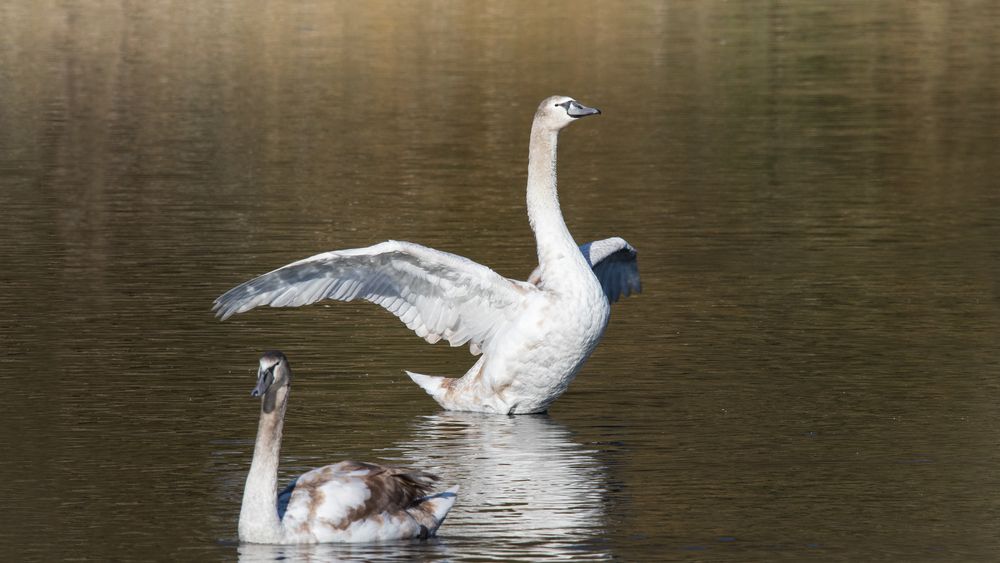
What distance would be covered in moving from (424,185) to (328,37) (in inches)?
1104

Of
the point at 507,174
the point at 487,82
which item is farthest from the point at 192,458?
the point at 487,82

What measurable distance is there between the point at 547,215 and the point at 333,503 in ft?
14.5

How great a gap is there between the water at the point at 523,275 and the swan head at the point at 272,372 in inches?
36.6

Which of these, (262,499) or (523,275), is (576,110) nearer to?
(262,499)

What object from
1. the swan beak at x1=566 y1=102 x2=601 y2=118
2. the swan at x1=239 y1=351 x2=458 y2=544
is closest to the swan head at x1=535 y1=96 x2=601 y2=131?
the swan beak at x1=566 y1=102 x2=601 y2=118

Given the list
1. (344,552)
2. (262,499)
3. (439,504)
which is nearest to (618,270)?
(439,504)

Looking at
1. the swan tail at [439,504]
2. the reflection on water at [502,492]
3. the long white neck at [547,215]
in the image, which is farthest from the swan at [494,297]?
the swan tail at [439,504]

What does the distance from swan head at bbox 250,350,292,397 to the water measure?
0.93 meters

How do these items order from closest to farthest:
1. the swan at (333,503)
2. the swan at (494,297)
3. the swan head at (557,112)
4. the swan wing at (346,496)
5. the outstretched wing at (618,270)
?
the swan at (333,503)
the swan wing at (346,496)
the swan at (494,297)
the swan head at (557,112)
the outstretched wing at (618,270)

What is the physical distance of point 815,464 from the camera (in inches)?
538

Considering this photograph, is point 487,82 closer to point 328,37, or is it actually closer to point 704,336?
point 328,37

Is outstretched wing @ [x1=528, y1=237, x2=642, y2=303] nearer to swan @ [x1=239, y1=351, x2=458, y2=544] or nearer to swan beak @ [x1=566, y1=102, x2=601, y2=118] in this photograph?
swan beak @ [x1=566, y1=102, x2=601, y2=118]

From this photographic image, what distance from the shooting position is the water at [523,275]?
12500 mm

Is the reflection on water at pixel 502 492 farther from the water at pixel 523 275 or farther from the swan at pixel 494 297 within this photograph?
the swan at pixel 494 297
